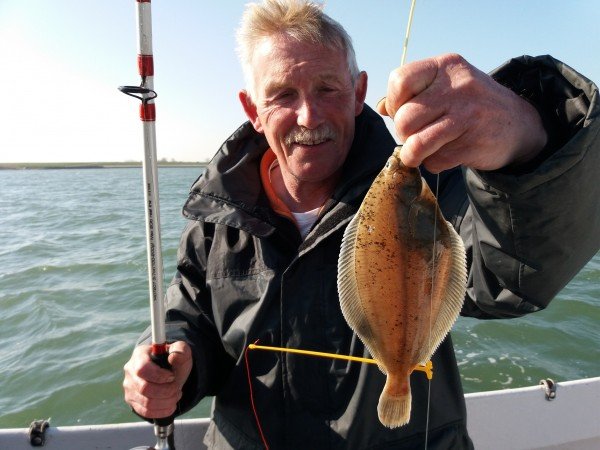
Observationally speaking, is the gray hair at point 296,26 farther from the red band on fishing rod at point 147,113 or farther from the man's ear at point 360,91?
the red band on fishing rod at point 147,113

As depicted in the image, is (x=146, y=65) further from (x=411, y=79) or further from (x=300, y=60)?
(x=411, y=79)

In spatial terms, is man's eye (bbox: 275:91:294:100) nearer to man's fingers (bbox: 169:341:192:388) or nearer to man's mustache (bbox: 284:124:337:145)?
man's mustache (bbox: 284:124:337:145)

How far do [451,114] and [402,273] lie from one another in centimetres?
65

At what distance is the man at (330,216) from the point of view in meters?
1.58

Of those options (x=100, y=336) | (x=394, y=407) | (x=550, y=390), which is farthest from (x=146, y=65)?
(x=100, y=336)

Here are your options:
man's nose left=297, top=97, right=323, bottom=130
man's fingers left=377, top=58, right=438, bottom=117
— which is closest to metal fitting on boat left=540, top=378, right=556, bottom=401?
man's nose left=297, top=97, right=323, bottom=130

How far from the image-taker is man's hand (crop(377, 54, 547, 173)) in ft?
4.75

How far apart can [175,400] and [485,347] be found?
5.91 meters

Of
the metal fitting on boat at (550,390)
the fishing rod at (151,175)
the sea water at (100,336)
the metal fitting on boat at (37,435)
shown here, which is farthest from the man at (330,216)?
the sea water at (100,336)

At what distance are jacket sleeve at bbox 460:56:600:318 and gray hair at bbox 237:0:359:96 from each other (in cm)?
127

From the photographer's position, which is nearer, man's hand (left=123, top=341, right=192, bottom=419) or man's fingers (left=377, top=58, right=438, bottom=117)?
man's fingers (left=377, top=58, right=438, bottom=117)

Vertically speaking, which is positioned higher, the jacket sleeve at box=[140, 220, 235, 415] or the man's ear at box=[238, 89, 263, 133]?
the man's ear at box=[238, 89, 263, 133]

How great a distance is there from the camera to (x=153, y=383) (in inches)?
98.4

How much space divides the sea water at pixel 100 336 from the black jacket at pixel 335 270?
3.49 metres
